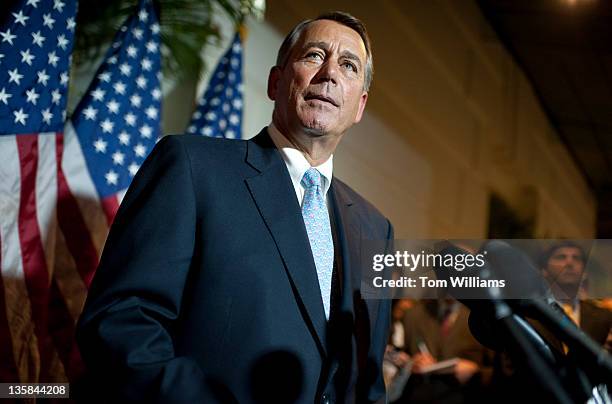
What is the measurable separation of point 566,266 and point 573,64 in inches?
79.7

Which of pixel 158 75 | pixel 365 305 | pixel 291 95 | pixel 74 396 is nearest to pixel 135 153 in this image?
pixel 158 75

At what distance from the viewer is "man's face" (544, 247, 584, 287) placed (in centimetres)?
170

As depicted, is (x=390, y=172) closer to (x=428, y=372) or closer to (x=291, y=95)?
(x=428, y=372)

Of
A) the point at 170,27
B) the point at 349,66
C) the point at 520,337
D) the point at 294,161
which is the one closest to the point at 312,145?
the point at 294,161

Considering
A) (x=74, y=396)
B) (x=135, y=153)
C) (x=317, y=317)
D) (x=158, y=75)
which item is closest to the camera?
(x=317, y=317)

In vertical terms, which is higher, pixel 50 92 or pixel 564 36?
pixel 564 36

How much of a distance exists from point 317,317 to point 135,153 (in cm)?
158

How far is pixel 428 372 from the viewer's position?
3.12 m

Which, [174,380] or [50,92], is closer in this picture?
[174,380]

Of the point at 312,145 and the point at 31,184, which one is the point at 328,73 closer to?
the point at 312,145

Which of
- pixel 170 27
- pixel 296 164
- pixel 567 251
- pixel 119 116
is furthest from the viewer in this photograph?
pixel 170 27

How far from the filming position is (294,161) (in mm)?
1338

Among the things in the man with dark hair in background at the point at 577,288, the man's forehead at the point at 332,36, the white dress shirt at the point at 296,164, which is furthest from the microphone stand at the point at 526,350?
the man with dark hair in background at the point at 577,288

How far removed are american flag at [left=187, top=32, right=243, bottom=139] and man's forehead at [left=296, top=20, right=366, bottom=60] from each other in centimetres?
164
